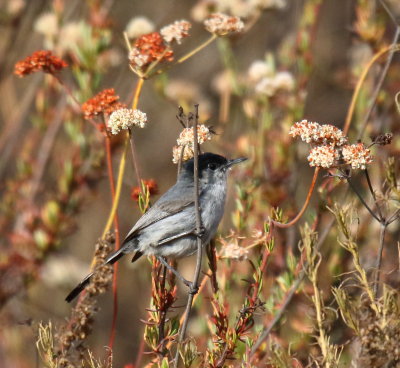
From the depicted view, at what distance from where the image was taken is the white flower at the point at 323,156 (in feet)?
6.84

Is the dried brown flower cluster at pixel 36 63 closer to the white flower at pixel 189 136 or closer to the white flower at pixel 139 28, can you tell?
the white flower at pixel 139 28

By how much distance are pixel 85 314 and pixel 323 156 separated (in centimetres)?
103

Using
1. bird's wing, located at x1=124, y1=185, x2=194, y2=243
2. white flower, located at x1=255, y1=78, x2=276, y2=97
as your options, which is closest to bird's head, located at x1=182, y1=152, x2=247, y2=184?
bird's wing, located at x1=124, y1=185, x2=194, y2=243

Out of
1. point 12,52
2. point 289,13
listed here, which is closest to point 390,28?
point 289,13

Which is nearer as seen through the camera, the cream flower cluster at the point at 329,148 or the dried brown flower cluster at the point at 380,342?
the dried brown flower cluster at the point at 380,342

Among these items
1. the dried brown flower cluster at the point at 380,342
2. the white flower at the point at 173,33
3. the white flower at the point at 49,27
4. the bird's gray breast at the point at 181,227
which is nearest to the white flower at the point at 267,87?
the bird's gray breast at the point at 181,227

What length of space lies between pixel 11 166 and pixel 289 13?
2.76 meters

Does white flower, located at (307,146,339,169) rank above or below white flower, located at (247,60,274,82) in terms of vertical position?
below

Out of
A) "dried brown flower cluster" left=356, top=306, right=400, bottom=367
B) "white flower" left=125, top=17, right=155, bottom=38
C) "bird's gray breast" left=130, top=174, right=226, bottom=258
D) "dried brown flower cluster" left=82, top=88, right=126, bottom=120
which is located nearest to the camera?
"dried brown flower cluster" left=356, top=306, right=400, bottom=367

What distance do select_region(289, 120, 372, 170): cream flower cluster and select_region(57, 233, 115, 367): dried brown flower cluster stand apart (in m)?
0.86

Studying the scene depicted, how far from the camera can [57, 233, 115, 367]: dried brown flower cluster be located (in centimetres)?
234

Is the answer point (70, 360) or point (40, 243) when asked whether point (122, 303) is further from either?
point (70, 360)

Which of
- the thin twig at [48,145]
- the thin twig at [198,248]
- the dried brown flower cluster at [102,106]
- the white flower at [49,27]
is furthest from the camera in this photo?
the thin twig at [48,145]

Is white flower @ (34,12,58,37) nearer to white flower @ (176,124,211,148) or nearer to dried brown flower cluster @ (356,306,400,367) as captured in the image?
white flower @ (176,124,211,148)
